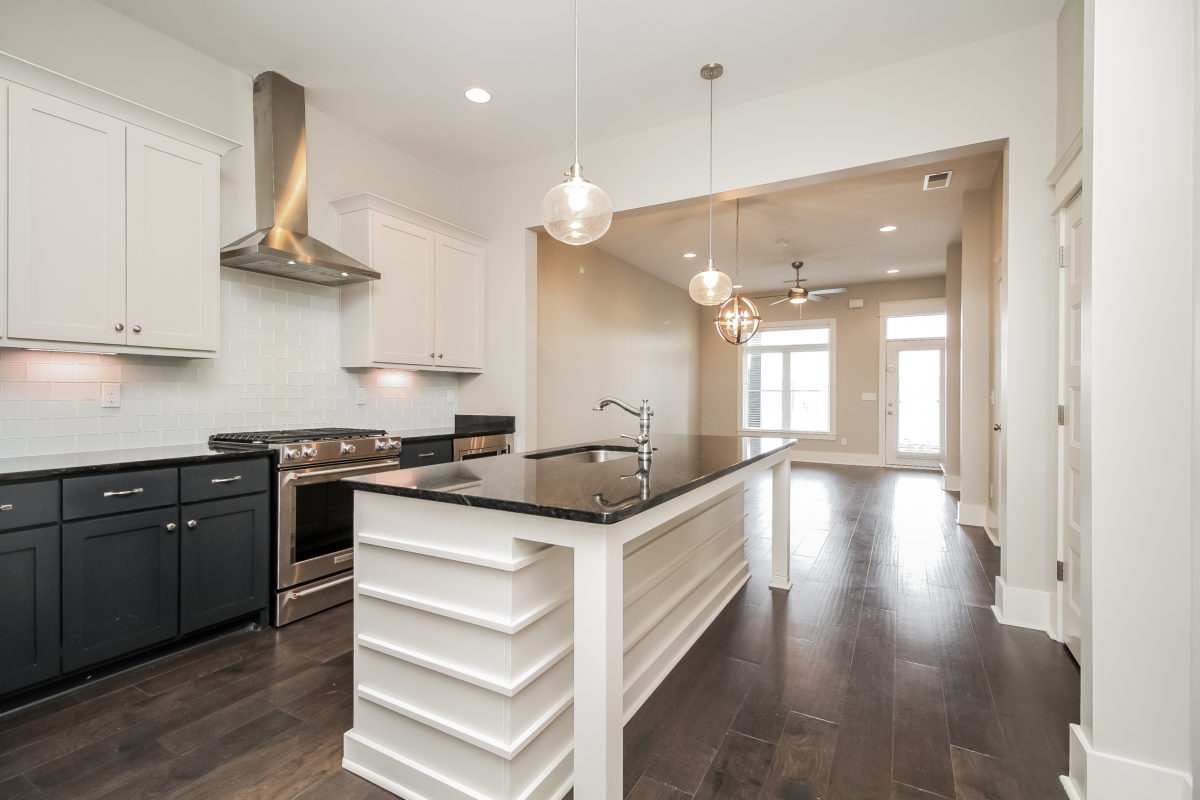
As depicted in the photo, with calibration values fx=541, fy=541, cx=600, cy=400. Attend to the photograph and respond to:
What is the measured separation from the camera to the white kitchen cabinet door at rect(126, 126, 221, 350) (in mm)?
2422

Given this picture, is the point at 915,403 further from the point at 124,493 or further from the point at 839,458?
the point at 124,493

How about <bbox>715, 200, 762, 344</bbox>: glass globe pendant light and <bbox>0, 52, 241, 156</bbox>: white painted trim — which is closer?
<bbox>0, 52, 241, 156</bbox>: white painted trim

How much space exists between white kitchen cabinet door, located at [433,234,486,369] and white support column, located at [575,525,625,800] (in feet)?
9.96

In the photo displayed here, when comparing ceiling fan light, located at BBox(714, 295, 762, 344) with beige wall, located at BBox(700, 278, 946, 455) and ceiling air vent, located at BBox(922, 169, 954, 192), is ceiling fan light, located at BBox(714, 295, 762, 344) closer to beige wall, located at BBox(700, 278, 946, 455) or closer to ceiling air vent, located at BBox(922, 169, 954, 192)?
ceiling air vent, located at BBox(922, 169, 954, 192)

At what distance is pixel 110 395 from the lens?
2582mm

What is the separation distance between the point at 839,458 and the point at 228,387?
8.58m

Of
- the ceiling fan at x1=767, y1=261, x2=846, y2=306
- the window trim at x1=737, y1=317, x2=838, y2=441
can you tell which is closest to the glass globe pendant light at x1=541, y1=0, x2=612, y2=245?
the ceiling fan at x1=767, y1=261, x2=846, y2=306

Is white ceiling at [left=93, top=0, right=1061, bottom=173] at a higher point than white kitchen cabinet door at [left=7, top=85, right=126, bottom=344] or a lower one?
higher

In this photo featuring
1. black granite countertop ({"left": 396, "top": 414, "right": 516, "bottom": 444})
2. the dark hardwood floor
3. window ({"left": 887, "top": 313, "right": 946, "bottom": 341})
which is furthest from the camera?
window ({"left": 887, "top": 313, "right": 946, "bottom": 341})

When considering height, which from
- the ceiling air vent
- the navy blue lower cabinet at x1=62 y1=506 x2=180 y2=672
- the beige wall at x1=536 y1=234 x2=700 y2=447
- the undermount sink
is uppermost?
the ceiling air vent

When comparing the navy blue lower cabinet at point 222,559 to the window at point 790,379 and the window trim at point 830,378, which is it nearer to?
the window trim at point 830,378

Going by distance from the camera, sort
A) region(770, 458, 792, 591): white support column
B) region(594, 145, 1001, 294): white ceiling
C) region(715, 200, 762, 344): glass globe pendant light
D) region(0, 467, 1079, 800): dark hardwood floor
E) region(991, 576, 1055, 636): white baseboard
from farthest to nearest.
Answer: region(715, 200, 762, 344): glass globe pendant light → region(594, 145, 1001, 294): white ceiling → region(770, 458, 792, 591): white support column → region(991, 576, 1055, 636): white baseboard → region(0, 467, 1079, 800): dark hardwood floor

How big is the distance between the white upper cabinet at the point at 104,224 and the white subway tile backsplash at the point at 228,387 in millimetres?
307

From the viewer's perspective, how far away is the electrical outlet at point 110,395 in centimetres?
256
